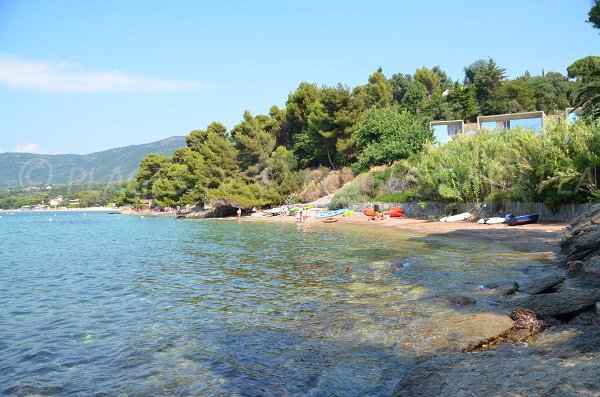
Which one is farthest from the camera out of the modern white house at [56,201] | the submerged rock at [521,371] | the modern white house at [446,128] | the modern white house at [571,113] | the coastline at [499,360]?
the modern white house at [56,201]

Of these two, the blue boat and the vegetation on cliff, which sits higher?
the vegetation on cliff

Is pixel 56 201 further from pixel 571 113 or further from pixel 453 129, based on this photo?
pixel 571 113

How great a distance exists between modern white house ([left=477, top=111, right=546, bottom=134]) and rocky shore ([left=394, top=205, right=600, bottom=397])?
45.1 metres

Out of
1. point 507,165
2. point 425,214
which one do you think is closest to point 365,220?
point 425,214

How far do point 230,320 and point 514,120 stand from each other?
164 feet

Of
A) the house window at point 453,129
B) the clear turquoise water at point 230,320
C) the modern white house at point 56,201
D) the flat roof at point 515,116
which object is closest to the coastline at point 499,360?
the clear turquoise water at point 230,320

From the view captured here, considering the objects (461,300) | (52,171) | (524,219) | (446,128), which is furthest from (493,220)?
(52,171)

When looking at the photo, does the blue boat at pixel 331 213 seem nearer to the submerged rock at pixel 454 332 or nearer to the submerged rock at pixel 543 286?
the submerged rock at pixel 543 286

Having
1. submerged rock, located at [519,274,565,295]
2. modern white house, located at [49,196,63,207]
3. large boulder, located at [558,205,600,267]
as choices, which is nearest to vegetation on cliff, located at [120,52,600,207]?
large boulder, located at [558,205,600,267]

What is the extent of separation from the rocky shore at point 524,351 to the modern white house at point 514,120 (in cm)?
4507

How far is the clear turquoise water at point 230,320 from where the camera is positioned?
6613 mm

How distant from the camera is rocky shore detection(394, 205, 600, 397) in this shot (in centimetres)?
451

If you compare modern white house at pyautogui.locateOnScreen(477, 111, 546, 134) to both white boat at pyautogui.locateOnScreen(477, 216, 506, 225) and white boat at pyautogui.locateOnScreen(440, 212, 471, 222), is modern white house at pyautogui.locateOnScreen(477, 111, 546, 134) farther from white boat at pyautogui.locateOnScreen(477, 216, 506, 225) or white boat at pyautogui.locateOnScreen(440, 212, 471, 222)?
white boat at pyautogui.locateOnScreen(477, 216, 506, 225)

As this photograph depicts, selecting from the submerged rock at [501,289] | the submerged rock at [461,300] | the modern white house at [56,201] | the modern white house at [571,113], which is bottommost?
the submerged rock at [461,300]
